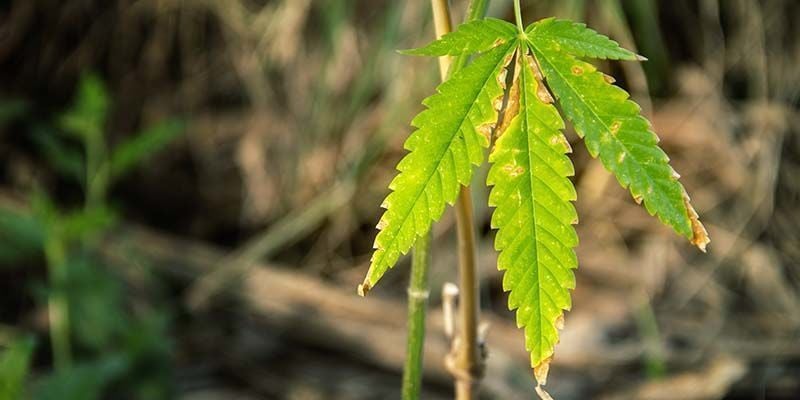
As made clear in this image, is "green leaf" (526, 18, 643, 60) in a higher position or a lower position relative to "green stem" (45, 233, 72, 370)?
lower

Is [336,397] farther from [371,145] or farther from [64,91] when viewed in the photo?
[64,91]

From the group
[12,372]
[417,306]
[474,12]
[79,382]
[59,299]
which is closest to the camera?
[474,12]

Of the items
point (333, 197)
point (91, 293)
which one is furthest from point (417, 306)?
point (333, 197)

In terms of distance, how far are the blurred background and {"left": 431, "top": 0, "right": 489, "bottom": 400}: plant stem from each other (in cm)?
107

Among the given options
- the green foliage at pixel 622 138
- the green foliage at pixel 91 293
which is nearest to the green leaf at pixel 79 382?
the green foliage at pixel 91 293

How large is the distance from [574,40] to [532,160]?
0.31ft

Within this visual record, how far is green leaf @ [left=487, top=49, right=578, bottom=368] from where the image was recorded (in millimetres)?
736

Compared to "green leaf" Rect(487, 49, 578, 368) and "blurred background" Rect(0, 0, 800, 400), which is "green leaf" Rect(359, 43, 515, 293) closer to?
"green leaf" Rect(487, 49, 578, 368)

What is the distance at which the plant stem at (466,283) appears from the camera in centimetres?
87

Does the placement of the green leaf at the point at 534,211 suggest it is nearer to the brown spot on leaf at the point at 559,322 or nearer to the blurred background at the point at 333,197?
the brown spot on leaf at the point at 559,322

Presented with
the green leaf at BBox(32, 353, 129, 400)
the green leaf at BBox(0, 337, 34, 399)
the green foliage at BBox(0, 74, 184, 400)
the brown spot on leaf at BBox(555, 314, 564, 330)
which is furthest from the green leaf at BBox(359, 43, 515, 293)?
the green foliage at BBox(0, 74, 184, 400)

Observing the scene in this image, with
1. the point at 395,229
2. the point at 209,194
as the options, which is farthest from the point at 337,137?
the point at 395,229

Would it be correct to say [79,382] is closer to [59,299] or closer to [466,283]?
[59,299]

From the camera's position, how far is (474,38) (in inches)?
30.0
